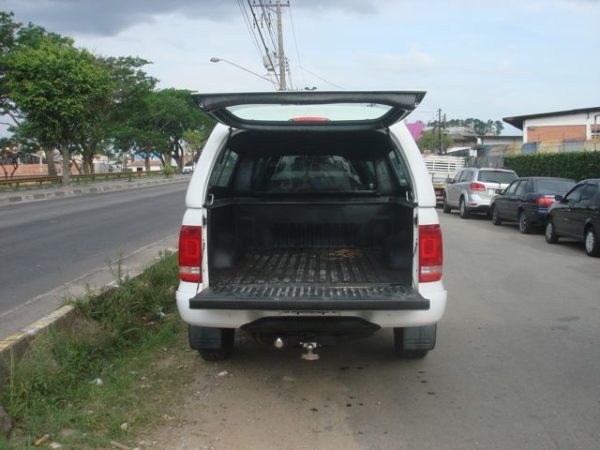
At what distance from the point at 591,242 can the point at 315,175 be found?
A: 7168mm

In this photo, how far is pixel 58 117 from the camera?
30.6 metres

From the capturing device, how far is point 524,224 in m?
15.2

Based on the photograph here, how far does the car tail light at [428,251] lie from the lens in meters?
4.41

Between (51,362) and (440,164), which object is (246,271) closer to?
(51,362)

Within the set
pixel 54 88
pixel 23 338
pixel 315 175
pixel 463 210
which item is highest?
pixel 54 88

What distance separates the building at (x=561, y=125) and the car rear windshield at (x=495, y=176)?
93.5ft

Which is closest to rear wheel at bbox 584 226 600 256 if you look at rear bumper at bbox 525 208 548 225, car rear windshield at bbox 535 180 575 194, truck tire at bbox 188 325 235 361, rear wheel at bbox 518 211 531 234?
rear bumper at bbox 525 208 548 225

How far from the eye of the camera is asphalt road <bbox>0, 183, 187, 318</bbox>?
8516 millimetres

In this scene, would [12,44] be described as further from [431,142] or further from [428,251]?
[431,142]

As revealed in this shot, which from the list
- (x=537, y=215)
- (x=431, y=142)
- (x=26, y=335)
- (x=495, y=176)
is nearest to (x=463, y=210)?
(x=495, y=176)

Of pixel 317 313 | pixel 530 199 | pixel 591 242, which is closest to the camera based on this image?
pixel 317 313

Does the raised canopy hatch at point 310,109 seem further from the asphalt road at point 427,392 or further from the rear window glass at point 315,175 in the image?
the asphalt road at point 427,392

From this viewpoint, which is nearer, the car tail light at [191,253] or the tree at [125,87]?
the car tail light at [191,253]

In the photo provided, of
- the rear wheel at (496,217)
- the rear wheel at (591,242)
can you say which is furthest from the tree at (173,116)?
the rear wheel at (591,242)
